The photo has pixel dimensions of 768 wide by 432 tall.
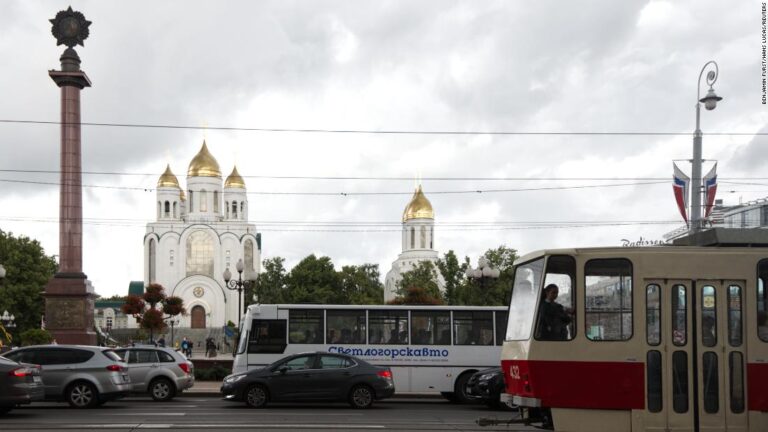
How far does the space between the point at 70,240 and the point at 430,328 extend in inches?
822

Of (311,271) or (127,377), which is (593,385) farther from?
(311,271)

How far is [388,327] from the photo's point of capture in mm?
26172

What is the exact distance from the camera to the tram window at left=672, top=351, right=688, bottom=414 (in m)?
13.1

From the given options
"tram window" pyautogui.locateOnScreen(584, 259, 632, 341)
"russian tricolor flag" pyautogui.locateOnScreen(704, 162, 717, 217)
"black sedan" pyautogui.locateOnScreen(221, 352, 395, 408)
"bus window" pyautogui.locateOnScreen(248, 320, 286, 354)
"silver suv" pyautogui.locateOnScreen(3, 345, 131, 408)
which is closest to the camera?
"tram window" pyautogui.locateOnScreen(584, 259, 632, 341)

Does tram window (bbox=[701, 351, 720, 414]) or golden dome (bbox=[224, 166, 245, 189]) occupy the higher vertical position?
golden dome (bbox=[224, 166, 245, 189])

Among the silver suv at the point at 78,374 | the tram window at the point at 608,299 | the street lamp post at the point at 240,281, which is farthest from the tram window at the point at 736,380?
the street lamp post at the point at 240,281

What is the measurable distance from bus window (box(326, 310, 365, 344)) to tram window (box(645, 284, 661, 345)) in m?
13.5

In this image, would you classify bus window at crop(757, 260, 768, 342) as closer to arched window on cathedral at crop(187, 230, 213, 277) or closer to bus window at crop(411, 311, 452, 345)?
bus window at crop(411, 311, 452, 345)

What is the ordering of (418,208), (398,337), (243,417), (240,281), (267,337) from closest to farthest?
(243,417) < (267,337) < (398,337) < (240,281) < (418,208)

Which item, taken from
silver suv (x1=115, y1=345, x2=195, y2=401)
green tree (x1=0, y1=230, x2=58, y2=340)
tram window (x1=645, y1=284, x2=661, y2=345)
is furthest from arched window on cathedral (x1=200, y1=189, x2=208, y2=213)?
tram window (x1=645, y1=284, x2=661, y2=345)

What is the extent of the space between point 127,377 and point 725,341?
13.8 metres

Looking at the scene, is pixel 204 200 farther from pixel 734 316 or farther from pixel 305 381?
pixel 734 316

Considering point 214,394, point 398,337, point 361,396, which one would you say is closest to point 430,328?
point 398,337

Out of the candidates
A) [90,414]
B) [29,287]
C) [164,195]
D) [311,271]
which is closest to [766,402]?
[90,414]
